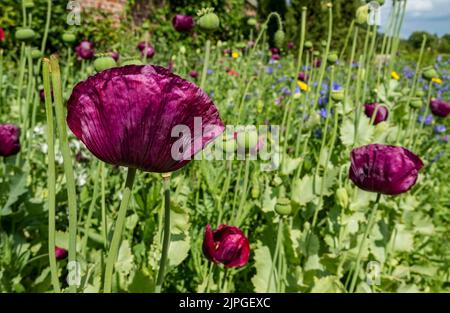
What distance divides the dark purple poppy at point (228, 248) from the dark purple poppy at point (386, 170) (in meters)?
0.25

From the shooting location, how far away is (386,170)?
2.72ft

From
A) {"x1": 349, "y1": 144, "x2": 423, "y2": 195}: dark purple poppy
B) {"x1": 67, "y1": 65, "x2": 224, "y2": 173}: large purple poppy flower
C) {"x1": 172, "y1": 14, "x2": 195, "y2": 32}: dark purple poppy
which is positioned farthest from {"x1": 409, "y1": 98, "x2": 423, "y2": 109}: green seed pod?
{"x1": 67, "y1": 65, "x2": 224, "y2": 173}: large purple poppy flower

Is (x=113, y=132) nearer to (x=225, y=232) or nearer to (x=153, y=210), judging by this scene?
(x=225, y=232)

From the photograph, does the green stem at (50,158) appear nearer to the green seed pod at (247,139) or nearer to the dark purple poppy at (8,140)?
the green seed pod at (247,139)

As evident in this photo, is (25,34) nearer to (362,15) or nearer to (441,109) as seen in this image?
(362,15)

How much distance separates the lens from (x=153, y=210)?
132 cm

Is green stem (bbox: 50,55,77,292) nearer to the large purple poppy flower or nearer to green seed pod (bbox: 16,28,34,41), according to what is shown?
the large purple poppy flower

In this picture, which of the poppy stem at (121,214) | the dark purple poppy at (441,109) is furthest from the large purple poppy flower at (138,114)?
the dark purple poppy at (441,109)

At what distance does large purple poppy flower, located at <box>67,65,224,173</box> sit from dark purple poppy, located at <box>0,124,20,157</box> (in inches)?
29.5

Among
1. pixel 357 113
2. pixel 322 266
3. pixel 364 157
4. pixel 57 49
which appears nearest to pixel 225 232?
pixel 364 157

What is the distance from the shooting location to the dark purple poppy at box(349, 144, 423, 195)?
83 centimetres

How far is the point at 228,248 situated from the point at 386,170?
0.32 metres

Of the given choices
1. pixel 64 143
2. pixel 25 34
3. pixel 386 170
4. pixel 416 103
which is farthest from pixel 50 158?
pixel 416 103
